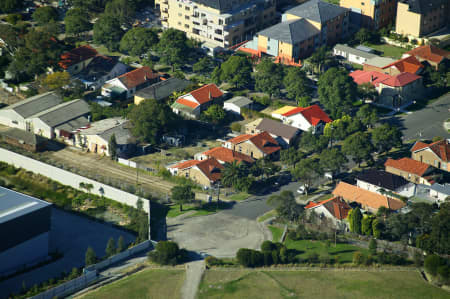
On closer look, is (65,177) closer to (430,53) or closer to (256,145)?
(256,145)

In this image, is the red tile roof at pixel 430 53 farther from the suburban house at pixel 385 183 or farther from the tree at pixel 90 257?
the tree at pixel 90 257

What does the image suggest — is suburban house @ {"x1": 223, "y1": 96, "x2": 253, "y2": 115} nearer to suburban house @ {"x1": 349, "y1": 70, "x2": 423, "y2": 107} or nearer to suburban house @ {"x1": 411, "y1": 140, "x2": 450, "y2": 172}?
suburban house @ {"x1": 349, "y1": 70, "x2": 423, "y2": 107}

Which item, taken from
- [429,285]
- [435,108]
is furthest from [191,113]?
[429,285]

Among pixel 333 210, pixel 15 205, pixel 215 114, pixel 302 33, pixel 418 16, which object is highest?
pixel 418 16

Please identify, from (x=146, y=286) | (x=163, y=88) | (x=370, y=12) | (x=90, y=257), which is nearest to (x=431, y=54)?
(x=370, y=12)

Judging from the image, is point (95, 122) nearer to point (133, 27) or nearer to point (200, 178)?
point (200, 178)

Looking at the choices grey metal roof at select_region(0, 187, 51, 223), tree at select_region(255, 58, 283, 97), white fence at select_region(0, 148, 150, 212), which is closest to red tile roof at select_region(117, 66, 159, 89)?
tree at select_region(255, 58, 283, 97)
